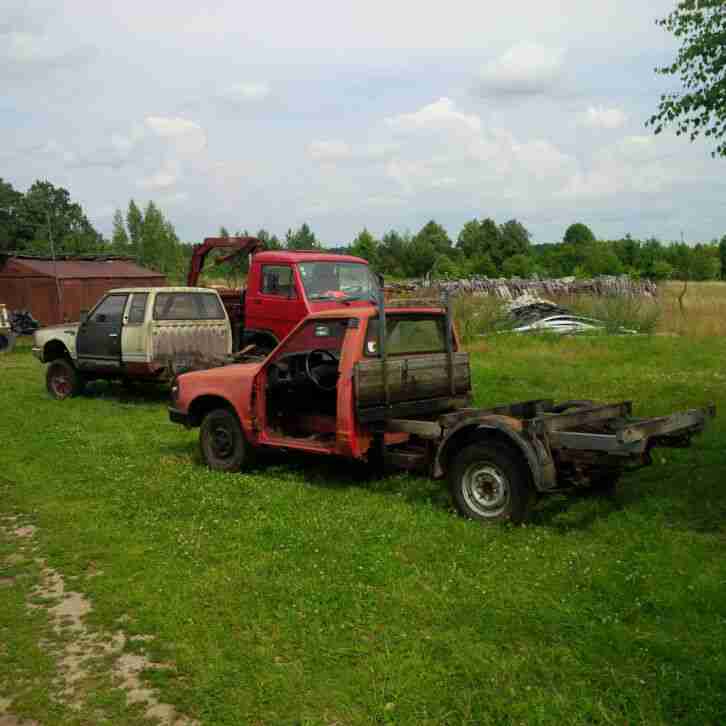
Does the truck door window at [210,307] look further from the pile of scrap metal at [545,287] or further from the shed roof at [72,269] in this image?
the shed roof at [72,269]

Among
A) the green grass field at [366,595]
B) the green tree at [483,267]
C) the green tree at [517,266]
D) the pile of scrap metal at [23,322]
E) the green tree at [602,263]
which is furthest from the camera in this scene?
the green tree at [483,267]

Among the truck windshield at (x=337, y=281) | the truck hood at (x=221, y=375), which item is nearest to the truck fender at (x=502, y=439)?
the truck hood at (x=221, y=375)

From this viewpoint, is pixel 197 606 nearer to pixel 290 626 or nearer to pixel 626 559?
pixel 290 626

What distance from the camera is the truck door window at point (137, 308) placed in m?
12.8

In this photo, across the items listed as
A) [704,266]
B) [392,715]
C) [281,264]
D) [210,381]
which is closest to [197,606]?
[392,715]

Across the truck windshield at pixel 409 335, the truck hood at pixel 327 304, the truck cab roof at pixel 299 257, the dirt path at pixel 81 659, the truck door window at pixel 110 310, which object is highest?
the truck cab roof at pixel 299 257

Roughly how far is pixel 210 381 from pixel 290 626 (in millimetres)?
4256

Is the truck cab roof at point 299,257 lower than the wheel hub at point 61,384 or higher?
higher

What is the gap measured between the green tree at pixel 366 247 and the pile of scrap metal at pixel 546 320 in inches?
1274

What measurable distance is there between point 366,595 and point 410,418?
8.54ft

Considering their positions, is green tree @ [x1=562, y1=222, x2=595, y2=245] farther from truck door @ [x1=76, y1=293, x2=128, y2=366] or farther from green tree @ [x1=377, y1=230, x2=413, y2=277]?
truck door @ [x1=76, y1=293, x2=128, y2=366]

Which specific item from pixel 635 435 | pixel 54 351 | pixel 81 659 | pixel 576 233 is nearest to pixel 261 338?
pixel 54 351

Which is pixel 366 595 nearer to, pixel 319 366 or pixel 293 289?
pixel 319 366

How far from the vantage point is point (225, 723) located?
380cm
